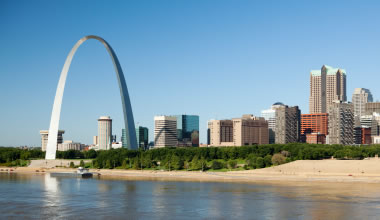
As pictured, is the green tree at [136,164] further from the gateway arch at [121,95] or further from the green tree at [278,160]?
the green tree at [278,160]

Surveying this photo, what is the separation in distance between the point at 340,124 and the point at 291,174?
108028 mm

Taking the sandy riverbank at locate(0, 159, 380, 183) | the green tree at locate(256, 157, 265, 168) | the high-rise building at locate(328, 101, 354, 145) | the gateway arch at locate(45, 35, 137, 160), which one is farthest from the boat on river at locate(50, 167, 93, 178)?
the high-rise building at locate(328, 101, 354, 145)

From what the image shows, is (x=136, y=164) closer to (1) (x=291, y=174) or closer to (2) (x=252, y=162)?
(2) (x=252, y=162)

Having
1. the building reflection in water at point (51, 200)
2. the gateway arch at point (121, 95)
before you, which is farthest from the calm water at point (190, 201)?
the gateway arch at point (121, 95)

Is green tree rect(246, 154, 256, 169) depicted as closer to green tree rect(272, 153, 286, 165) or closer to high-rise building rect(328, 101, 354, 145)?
green tree rect(272, 153, 286, 165)

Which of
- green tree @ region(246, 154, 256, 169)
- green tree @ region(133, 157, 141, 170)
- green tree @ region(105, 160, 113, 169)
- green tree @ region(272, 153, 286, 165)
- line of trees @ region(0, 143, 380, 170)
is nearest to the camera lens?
green tree @ region(246, 154, 256, 169)

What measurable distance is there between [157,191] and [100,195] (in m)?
7.69

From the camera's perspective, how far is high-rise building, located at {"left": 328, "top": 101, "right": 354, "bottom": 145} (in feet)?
634

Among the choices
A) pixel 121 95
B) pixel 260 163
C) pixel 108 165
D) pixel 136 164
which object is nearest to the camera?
pixel 260 163

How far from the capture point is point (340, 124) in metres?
194

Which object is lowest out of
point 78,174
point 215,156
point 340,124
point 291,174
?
point 78,174

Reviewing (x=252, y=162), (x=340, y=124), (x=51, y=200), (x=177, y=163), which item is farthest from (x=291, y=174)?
(x=340, y=124)

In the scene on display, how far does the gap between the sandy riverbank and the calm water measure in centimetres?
931

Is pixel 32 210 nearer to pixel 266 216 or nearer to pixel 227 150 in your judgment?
pixel 266 216
